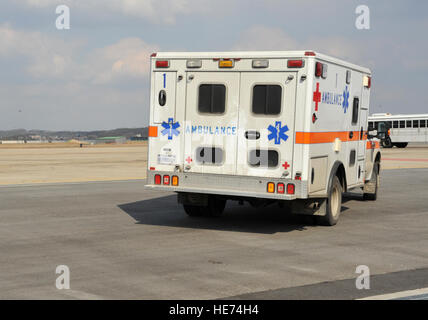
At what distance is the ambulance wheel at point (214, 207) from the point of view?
12.9 m

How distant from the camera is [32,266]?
8.39m

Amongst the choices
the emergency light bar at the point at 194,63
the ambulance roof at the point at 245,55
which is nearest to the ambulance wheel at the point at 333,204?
the ambulance roof at the point at 245,55

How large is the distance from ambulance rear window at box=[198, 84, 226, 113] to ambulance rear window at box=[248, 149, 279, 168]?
3.16 feet

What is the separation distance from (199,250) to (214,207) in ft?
11.6

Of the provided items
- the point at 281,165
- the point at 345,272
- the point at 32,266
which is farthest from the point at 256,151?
the point at 32,266

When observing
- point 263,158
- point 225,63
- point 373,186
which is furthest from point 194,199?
point 373,186

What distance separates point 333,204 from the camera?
1231 cm

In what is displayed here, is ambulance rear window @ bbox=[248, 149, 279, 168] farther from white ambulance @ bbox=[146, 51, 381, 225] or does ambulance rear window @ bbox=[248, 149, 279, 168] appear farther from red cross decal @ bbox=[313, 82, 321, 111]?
red cross decal @ bbox=[313, 82, 321, 111]

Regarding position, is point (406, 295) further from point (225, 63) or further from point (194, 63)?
point (194, 63)

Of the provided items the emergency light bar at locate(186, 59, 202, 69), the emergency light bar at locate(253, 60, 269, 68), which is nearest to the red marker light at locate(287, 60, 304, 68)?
the emergency light bar at locate(253, 60, 269, 68)

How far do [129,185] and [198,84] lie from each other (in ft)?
29.0

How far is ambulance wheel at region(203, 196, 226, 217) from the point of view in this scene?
12.9 metres

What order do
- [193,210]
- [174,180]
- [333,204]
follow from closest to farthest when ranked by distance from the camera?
[174,180] → [333,204] → [193,210]
